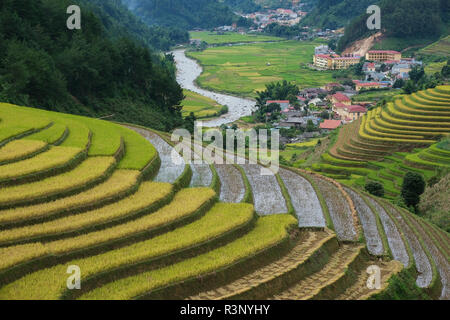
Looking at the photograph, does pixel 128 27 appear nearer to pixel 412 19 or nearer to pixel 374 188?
pixel 412 19

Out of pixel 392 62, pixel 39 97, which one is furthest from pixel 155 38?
pixel 39 97

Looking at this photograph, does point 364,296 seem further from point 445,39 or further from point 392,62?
point 445,39

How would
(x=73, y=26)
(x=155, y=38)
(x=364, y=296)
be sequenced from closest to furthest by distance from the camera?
(x=364, y=296) → (x=73, y=26) → (x=155, y=38)

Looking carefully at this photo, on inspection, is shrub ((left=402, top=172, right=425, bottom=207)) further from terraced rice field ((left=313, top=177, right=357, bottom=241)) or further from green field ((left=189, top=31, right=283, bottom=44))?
green field ((left=189, top=31, right=283, bottom=44))

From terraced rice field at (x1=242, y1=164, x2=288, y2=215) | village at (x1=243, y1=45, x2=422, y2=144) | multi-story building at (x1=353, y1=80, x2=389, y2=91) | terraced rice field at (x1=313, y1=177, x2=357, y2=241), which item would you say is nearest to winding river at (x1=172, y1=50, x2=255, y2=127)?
village at (x1=243, y1=45, x2=422, y2=144)

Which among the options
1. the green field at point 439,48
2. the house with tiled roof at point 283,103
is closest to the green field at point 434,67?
Answer: the green field at point 439,48

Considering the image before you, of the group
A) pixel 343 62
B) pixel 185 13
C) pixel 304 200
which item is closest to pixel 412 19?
pixel 343 62

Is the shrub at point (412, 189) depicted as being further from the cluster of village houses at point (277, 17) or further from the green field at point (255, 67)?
the cluster of village houses at point (277, 17)
